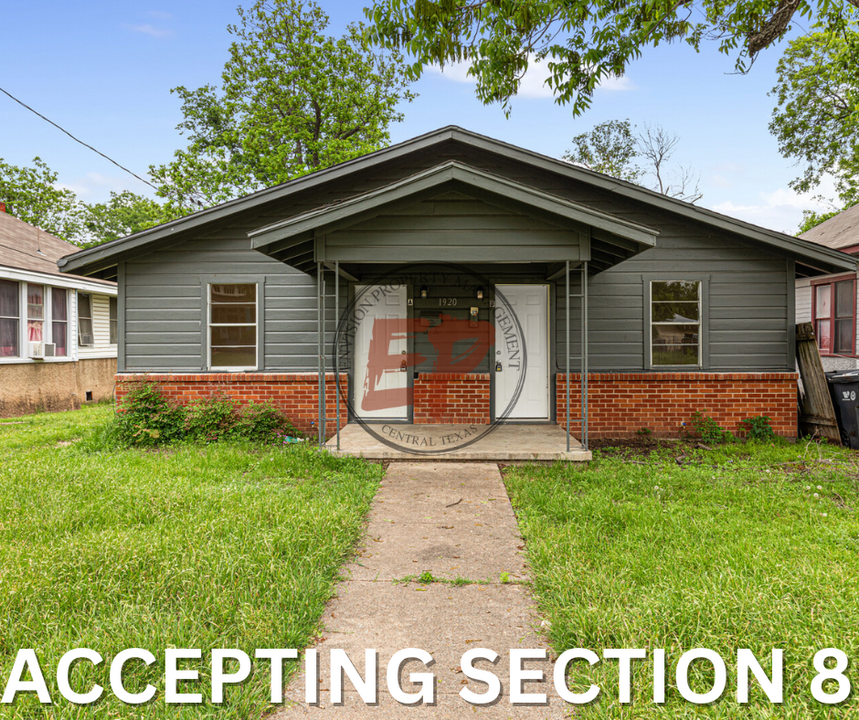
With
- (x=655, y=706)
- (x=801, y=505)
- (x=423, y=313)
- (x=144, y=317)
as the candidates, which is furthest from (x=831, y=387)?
(x=144, y=317)

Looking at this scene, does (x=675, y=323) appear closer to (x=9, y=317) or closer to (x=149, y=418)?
(x=149, y=418)

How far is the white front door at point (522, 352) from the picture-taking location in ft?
28.7

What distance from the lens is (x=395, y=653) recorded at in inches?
106

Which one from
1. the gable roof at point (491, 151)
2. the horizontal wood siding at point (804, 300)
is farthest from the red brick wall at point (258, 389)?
the horizontal wood siding at point (804, 300)

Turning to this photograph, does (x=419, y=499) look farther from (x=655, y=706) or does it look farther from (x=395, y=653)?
(x=655, y=706)

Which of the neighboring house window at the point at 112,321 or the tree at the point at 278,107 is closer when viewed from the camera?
the neighboring house window at the point at 112,321

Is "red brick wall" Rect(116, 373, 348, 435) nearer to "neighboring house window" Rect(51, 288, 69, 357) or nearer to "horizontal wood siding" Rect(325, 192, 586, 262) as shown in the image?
"horizontal wood siding" Rect(325, 192, 586, 262)

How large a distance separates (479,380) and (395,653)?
240 inches

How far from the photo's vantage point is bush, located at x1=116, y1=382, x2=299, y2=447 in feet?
25.8

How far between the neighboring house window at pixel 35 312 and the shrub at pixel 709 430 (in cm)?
1448

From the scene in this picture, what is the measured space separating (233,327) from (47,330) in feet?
26.2

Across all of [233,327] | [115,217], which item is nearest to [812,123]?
[233,327]

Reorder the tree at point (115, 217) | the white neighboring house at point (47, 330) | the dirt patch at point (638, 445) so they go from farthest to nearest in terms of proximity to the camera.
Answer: the tree at point (115, 217) → the white neighboring house at point (47, 330) → the dirt patch at point (638, 445)

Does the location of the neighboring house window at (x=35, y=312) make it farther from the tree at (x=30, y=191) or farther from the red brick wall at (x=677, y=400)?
the tree at (x=30, y=191)
